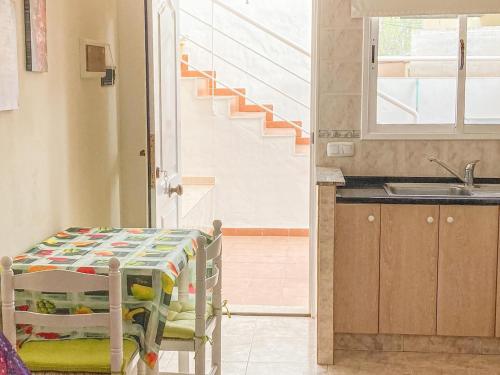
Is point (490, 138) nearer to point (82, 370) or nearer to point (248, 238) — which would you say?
point (82, 370)

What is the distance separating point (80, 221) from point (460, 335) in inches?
79.1

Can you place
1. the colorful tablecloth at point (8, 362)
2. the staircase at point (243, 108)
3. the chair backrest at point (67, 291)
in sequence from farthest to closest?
the staircase at point (243, 108), the chair backrest at point (67, 291), the colorful tablecloth at point (8, 362)

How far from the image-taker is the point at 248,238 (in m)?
7.41

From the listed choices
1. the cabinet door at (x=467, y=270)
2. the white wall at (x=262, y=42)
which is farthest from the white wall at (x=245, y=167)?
the cabinet door at (x=467, y=270)

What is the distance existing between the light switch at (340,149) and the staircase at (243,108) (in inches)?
117

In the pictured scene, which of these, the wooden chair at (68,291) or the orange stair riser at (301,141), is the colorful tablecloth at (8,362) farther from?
the orange stair riser at (301,141)

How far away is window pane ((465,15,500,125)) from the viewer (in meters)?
4.40

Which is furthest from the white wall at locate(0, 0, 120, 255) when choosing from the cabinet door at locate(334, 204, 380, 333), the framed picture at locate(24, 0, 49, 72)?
the cabinet door at locate(334, 204, 380, 333)

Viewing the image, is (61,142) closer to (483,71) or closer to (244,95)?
(483,71)

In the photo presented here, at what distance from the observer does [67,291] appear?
2391mm

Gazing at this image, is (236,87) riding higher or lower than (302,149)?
higher

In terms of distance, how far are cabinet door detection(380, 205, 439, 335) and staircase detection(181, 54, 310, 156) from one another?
356 cm

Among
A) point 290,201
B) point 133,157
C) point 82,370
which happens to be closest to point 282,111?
point 290,201

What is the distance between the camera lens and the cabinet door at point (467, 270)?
3.90 m
